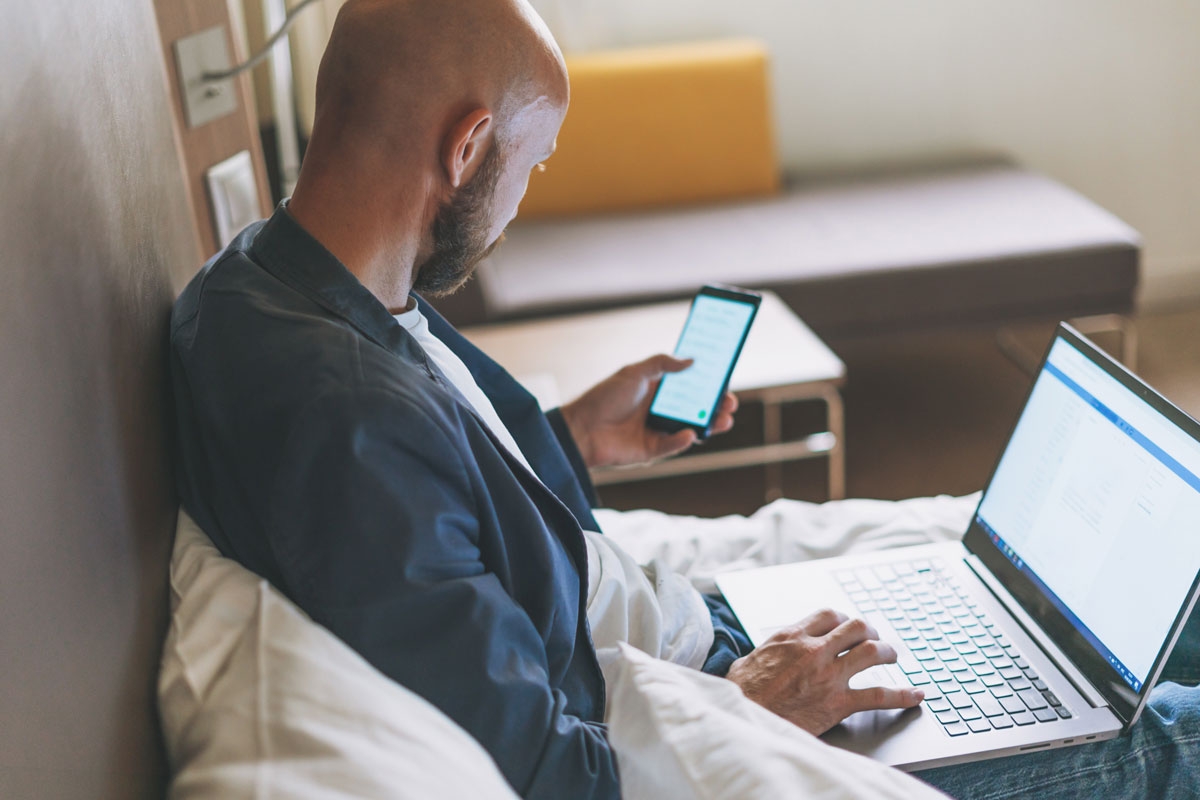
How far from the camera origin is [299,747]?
2.13 ft

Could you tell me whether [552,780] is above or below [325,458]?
below

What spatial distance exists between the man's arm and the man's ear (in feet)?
0.88

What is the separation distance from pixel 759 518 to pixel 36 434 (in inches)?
38.7

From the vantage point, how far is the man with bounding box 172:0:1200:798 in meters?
0.82

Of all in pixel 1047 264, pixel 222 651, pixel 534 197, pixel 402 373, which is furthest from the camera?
pixel 534 197

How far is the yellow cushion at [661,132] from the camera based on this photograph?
3.15m

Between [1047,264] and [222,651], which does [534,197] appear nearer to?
[1047,264]

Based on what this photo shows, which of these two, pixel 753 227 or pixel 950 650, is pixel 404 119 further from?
pixel 753 227

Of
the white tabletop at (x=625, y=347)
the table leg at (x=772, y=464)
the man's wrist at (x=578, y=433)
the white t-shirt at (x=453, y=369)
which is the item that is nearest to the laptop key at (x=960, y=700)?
the white t-shirt at (x=453, y=369)

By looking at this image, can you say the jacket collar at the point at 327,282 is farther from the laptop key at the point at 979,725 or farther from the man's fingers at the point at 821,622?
the laptop key at the point at 979,725

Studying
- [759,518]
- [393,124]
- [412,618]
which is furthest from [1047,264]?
[412,618]

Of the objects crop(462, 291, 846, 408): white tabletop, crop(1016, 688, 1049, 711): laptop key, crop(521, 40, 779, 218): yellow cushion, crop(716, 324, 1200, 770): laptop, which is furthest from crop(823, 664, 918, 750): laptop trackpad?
crop(521, 40, 779, 218): yellow cushion

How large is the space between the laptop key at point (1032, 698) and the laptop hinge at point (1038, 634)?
0.04 metres

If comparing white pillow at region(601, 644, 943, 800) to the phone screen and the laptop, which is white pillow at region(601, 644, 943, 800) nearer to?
the laptop
